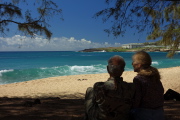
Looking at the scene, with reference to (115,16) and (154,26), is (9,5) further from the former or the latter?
(154,26)

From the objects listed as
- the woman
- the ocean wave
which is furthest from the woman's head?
the ocean wave

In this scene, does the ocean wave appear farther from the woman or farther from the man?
the woman

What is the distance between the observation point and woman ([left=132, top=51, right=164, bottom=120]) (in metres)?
1.53

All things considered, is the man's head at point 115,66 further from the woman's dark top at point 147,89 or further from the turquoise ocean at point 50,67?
the turquoise ocean at point 50,67

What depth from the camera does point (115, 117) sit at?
4.98ft

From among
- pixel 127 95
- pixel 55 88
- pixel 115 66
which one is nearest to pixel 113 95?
pixel 127 95

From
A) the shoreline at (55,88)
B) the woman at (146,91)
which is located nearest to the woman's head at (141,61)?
the woman at (146,91)

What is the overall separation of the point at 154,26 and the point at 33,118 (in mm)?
2735

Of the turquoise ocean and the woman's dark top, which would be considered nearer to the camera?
the woman's dark top

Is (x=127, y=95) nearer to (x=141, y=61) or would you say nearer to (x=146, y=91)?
(x=146, y=91)

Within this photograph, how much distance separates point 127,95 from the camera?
1473mm

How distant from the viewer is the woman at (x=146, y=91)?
153 centimetres

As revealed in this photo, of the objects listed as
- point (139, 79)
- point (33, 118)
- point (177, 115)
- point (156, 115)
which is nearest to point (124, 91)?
point (139, 79)

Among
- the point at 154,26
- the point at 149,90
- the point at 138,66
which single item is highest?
the point at 154,26
